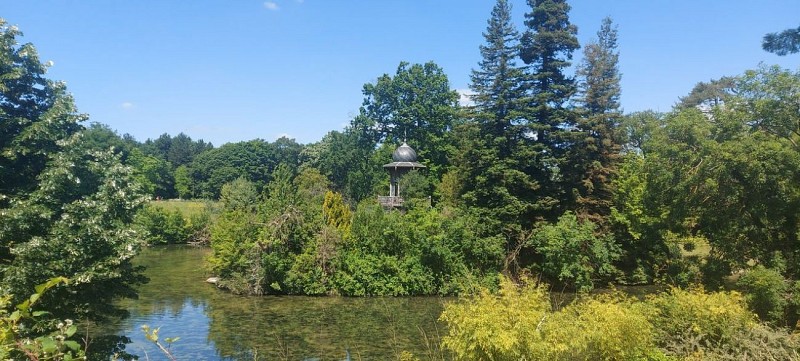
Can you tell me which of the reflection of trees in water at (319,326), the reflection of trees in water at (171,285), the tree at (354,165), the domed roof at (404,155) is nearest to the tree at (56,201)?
the reflection of trees in water at (319,326)

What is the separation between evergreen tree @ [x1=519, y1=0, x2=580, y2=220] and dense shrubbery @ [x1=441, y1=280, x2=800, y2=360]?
12.8 meters

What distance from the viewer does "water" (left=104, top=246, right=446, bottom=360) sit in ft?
43.9

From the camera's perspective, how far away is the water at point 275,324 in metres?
13.4

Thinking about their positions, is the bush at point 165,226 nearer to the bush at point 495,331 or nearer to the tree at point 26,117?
the tree at point 26,117

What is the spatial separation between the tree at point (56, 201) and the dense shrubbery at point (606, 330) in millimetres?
6599

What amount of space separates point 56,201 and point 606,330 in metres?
9.94

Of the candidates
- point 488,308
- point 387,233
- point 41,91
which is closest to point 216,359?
point 41,91

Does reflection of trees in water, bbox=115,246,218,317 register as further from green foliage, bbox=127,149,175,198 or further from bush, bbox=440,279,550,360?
green foliage, bbox=127,149,175,198

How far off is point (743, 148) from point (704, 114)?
3268mm

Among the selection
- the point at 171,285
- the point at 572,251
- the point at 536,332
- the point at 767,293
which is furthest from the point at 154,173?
the point at 536,332

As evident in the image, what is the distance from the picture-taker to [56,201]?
920 cm

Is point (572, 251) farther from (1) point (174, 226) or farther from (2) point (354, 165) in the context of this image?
(1) point (174, 226)

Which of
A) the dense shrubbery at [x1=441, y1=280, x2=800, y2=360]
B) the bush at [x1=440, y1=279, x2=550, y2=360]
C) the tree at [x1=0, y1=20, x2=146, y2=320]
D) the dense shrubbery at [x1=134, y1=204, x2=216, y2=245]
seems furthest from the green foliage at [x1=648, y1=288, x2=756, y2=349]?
the dense shrubbery at [x1=134, y1=204, x2=216, y2=245]

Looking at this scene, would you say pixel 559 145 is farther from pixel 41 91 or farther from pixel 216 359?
pixel 41 91
